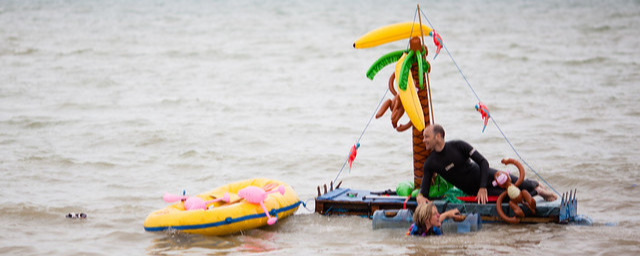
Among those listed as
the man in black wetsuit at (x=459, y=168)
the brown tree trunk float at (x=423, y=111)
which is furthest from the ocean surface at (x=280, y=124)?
the brown tree trunk float at (x=423, y=111)

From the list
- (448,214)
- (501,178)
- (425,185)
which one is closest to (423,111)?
(425,185)

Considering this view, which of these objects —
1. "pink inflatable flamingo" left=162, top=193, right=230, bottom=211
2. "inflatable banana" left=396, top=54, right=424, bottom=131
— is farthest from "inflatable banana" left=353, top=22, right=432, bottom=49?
"pink inflatable flamingo" left=162, top=193, right=230, bottom=211

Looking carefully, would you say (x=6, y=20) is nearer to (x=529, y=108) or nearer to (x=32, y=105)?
(x=32, y=105)

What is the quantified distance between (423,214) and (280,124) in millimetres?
9052

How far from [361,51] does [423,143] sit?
19.3 m

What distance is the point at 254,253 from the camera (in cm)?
758

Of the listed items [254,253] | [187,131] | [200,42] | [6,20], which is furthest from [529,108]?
[6,20]

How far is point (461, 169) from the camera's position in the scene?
7.96 metres

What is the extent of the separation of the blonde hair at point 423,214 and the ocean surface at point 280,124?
6.7 inches

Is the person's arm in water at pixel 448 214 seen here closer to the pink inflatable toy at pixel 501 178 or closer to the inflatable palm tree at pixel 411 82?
the pink inflatable toy at pixel 501 178

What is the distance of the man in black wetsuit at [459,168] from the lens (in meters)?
7.90

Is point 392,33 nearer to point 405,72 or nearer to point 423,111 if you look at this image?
point 405,72

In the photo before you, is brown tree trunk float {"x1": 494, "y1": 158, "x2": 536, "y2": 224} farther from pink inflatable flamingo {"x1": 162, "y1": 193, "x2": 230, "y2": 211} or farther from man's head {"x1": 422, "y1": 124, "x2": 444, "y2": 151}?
pink inflatable flamingo {"x1": 162, "y1": 193, "x2": 230, "y2": 211}

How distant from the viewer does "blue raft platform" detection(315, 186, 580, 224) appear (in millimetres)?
7758
